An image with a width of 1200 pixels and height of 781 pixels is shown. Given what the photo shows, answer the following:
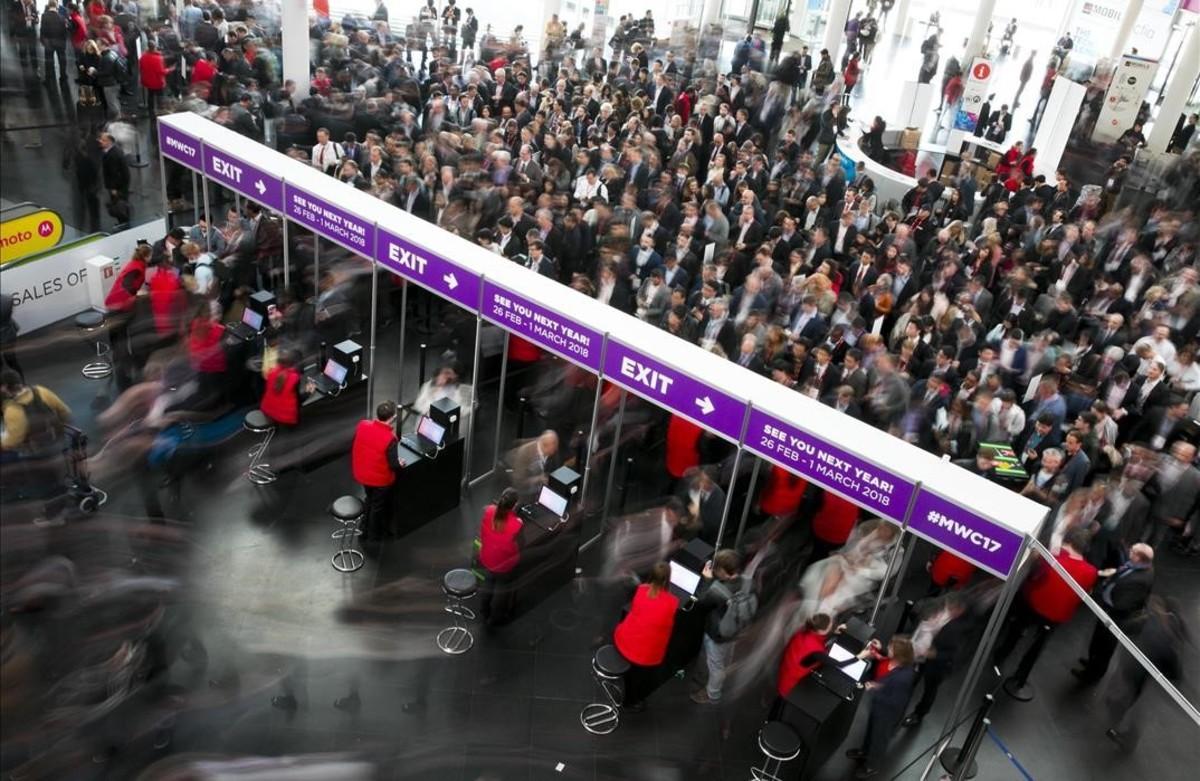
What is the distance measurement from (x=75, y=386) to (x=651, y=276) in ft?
19.2

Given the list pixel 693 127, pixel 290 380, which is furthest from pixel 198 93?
pixel 290 380

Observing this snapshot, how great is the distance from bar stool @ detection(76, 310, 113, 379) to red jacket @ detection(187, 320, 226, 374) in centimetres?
178

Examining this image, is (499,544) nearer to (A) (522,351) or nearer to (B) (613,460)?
(B) (613,460)

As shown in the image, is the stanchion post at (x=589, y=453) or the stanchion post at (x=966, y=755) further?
the stanchion post at (x=589, y=453)

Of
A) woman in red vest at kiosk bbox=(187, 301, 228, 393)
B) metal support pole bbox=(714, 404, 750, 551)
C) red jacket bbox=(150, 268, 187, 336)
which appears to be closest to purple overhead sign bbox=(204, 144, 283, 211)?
red jacket bbox=(150, 268, 187, 336)

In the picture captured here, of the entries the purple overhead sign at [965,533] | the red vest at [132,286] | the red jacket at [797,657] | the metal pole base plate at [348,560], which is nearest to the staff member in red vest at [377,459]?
the metal pole base plate at [348,560]

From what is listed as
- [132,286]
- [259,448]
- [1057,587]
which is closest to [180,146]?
[132,286]

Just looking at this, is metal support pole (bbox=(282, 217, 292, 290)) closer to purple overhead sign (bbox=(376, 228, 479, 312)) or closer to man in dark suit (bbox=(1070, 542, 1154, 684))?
purple overhead sign (bbox=(376, 228, 479, 312))

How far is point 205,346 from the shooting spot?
8.85 meters

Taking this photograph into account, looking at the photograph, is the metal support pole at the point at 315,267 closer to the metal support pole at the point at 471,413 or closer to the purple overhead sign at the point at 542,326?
the metal support pole at the point at 471,413

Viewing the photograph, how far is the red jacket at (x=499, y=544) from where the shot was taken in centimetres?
713

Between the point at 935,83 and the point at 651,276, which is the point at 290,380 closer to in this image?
the point at 651,276

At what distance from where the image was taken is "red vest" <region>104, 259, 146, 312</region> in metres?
9.95

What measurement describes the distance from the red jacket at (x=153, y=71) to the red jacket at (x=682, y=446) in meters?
11.8
